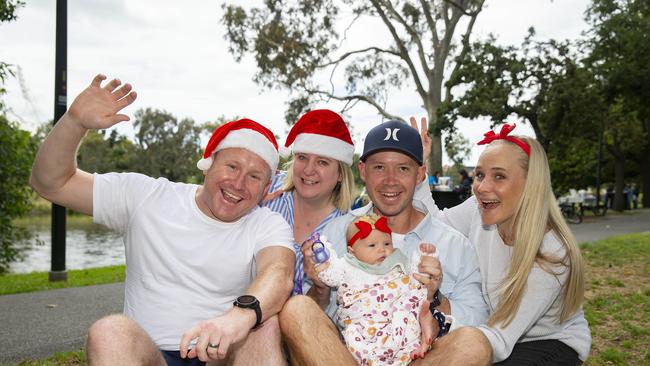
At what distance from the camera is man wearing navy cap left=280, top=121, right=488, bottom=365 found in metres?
2.72

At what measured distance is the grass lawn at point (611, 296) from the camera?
211 inches

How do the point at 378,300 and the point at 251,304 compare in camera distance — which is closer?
the point at 251,304

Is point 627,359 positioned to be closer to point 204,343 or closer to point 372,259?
point 372,259

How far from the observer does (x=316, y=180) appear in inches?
156

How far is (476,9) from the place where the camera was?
72.4 ft

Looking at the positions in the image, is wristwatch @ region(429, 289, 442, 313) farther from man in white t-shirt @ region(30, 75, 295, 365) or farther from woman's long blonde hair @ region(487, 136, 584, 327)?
man in white t-shirt @ region(30, 75, 295, 365)

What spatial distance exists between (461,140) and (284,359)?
56657 millimetres

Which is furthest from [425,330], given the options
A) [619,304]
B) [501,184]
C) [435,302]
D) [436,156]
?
[436,156]

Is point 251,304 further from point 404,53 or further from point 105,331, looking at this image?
point 404,53

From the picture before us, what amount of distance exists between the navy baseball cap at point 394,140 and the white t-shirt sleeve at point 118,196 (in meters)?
1.33

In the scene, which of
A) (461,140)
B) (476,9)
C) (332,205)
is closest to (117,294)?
(332,205)

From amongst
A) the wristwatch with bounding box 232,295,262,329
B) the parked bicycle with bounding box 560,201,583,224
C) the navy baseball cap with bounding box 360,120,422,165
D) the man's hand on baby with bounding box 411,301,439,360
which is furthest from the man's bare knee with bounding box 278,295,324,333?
the parked bicycle with bounding box 560,201,583,224

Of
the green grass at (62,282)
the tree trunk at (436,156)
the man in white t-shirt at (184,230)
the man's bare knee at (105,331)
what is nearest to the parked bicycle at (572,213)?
the tree trunk at (436,156)

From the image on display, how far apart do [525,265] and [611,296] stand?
588cm
